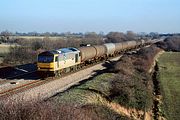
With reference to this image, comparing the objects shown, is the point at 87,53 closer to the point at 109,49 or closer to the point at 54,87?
the point at 109,49

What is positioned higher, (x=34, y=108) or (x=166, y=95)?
(x=34, y=108)

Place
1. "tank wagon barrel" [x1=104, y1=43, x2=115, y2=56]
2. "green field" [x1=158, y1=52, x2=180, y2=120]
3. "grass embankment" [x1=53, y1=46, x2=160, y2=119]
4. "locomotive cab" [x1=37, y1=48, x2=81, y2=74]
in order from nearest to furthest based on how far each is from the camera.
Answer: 1. "grass embankment" [x1=53, y1=46, x2=160, y2=119]
2. "green field" [x1=158, y1=52, x2=180, y2=120]
3. "locomotive cab" [x1=37, y1=48, x2=81, y2=74]
4. "tank wagon barrel" [x1=104, y1=43, x2=115, y2=56]

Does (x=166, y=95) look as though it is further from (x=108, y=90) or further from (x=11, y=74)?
(x=11, y=74)

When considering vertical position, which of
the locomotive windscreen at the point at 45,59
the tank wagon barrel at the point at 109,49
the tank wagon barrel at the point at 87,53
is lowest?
the tank wagon barrel at the point at 109,49

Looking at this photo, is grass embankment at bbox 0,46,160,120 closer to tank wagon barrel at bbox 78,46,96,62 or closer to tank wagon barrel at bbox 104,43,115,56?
tank wagon barrel at bbox 78,46,96,62

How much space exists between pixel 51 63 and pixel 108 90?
7.62 metres

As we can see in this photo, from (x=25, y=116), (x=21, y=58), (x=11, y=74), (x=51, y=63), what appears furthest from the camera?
(x=21, y=58)

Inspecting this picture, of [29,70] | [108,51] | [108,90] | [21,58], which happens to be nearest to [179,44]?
[108,51]

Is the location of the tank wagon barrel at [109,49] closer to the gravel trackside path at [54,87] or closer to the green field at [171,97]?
the green field at [171,97]

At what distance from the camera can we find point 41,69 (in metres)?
33.6

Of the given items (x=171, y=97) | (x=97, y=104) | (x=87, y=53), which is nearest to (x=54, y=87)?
(x=97, y=104)

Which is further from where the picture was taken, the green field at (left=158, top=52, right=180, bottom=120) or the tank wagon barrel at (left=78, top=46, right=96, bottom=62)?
the tank wagon barrel at (left=78, top=46, right=96, bottom=62)

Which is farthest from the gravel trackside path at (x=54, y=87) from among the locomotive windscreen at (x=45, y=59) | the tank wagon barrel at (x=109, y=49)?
the tank wagon barrel at (x=109, y=49)

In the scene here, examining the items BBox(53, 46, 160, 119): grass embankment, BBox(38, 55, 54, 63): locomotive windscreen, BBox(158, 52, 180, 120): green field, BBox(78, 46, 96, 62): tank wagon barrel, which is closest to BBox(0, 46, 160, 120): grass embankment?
BBox(53, 46, 160, 119): grass embankment
